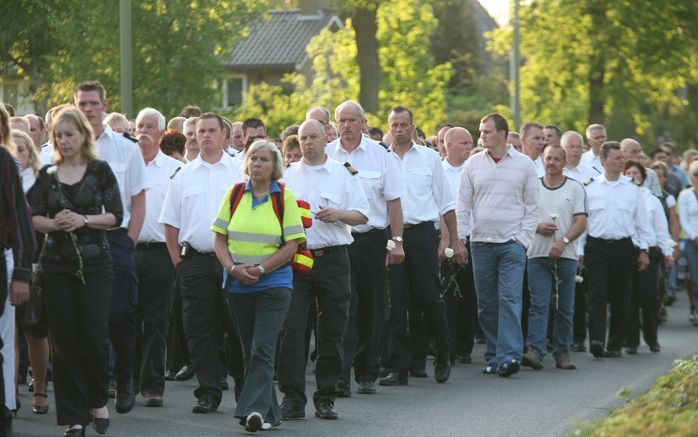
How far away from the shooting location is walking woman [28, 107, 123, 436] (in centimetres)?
1048

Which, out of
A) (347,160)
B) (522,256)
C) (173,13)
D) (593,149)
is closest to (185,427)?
(347,160)

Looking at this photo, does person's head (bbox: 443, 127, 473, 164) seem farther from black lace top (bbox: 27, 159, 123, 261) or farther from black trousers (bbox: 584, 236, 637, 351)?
black lace top (bbox: 27, 159, 123, 261)

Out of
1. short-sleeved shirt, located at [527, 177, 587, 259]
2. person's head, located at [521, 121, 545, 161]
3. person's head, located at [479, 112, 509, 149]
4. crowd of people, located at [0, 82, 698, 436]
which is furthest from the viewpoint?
person's head, located at [521, 121, 545, 161]

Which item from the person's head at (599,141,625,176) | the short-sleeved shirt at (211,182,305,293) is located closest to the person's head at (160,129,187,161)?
the short-sleeved shirt at (211,182,305,293)

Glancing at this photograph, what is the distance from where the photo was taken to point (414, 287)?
14656 mm

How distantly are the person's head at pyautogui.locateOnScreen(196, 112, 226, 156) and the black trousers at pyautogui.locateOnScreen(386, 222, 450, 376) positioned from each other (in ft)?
9.21

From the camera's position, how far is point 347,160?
44.7 feet

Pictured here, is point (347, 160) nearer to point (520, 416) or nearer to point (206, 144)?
point (206, 144)

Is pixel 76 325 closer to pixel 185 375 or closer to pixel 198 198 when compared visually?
pixel 198 198

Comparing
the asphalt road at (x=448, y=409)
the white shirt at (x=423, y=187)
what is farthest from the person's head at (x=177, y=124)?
the asphalt road at (x=448, y=409)

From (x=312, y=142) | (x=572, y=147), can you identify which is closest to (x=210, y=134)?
(x=312, y=142)

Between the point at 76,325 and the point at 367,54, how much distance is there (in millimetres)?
26658

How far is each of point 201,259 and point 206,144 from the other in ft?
2.95

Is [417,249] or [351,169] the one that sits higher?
[351,169]
